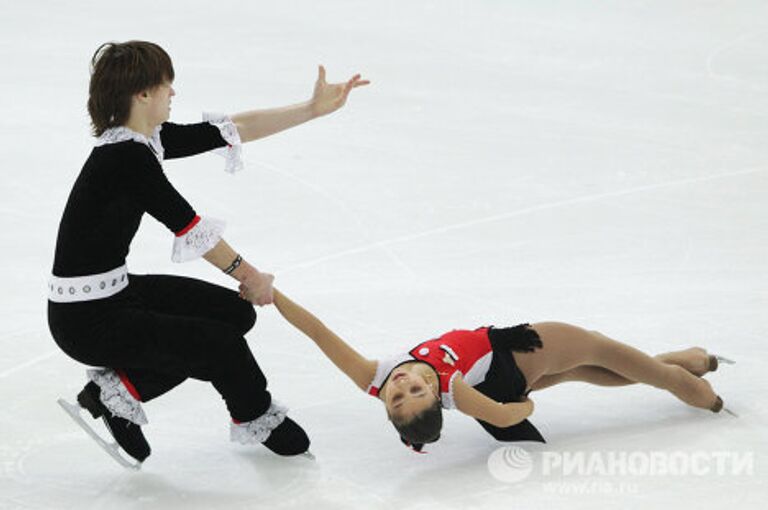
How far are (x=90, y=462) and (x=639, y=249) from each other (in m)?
2.72

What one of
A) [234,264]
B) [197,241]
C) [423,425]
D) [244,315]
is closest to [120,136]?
[197,241]

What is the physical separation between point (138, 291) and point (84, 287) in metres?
0.22

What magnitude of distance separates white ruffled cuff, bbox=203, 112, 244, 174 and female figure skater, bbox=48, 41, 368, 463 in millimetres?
261

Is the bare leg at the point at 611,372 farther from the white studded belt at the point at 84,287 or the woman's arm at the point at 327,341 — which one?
the white studded belt at the point at 84,287

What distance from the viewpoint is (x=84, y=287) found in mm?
3738

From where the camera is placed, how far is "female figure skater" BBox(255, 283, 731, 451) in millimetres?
3707

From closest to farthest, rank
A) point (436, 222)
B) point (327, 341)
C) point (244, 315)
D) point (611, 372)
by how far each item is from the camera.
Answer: point (327, 341) < point (244, 315) < point (611, 372) < point (436, 222)

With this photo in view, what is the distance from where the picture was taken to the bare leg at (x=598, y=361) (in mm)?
3979

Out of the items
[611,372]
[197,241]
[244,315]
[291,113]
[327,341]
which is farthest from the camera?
[291,113]

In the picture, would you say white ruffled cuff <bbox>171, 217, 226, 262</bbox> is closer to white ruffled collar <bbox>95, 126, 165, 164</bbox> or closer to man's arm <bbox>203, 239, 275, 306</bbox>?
man's arm <bbox>203, 239, 275, 306</bbox>

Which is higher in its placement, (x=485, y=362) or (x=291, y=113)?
(x=291, y=113)

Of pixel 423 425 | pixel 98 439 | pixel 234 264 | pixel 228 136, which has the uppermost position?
pixel 228 136

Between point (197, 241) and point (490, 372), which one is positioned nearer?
point (197, 241)

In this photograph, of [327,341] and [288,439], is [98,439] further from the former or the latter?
[327,341]
